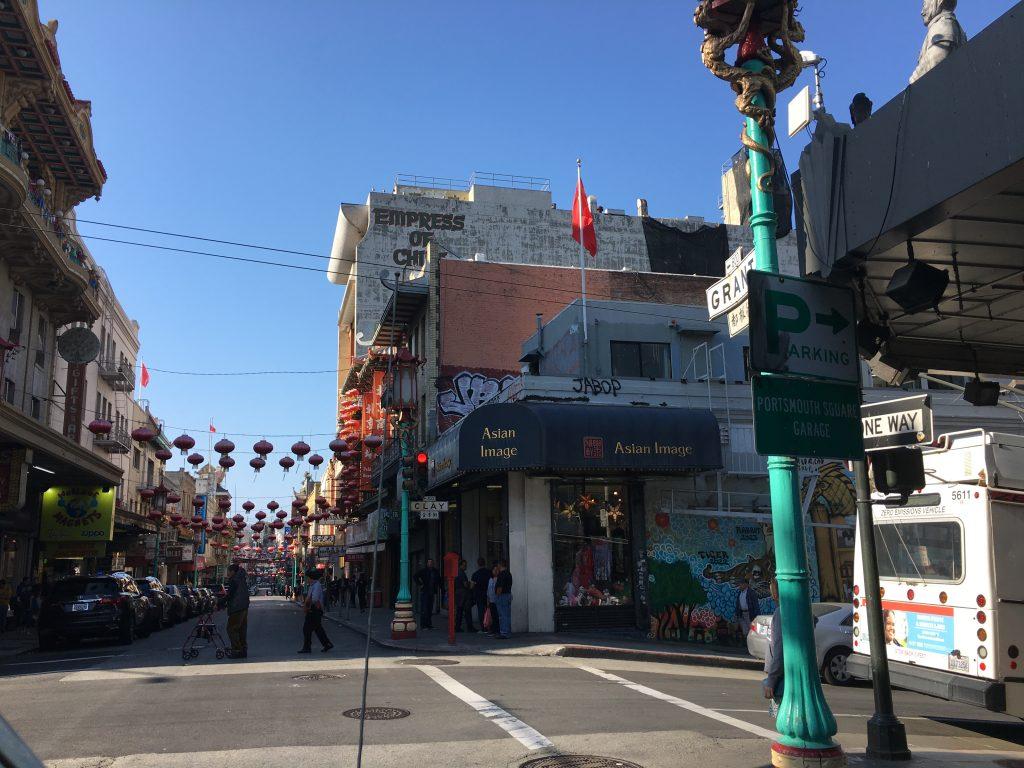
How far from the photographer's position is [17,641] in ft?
72.2

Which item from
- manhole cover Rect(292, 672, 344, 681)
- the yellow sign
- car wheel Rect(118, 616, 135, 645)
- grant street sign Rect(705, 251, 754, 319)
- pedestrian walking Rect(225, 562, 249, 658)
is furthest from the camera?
the yellow sign

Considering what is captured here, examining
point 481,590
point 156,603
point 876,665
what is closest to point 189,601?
point 156,603

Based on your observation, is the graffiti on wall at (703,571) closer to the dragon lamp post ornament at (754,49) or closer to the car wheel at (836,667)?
the car wheel at (836,667)

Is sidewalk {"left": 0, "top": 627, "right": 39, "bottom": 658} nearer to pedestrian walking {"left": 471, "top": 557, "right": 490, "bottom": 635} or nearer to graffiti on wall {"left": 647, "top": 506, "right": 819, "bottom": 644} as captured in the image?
pedestrian walking {"left": 471, "top": 557, "right": 490, "bottom": 635}

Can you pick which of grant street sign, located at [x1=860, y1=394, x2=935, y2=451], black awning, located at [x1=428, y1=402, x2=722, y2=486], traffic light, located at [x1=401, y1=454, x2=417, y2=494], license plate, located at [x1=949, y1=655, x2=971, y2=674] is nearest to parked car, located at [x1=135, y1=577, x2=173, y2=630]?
traffic light, located at [x1=401, y1=454, x2=417, y2=494]

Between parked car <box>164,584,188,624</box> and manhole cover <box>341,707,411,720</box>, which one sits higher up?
manhole cover <box>341,707,411,720</box>

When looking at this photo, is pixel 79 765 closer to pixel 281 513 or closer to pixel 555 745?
pixel 555 745

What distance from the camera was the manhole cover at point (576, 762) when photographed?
7.20m

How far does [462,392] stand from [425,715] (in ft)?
66.1

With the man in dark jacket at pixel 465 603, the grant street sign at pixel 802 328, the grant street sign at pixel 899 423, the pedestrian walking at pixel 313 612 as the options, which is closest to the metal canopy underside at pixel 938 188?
the grant street sign at pixel 802 328

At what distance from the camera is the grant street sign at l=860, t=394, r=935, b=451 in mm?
7438

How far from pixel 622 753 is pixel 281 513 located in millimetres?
53237

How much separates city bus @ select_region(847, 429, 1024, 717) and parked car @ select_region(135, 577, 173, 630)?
20.7 meters

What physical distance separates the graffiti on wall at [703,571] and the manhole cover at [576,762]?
13.5 metres
